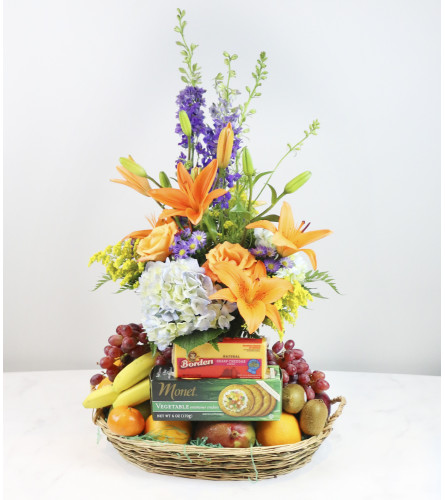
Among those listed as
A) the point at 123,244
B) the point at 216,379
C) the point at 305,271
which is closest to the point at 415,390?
the point at 305,271

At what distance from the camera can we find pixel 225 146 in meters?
1.16

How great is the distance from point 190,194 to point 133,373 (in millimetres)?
400

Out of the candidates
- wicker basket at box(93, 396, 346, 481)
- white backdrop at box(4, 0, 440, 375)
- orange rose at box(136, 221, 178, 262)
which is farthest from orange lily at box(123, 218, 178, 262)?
white backdrop at box(4, 0, 440, 375)

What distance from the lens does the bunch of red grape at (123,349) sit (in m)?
1.33

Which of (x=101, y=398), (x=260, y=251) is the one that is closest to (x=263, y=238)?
(x=260, y=251)

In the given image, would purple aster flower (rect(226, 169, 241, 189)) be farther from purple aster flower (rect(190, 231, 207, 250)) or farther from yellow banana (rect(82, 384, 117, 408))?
yellow banana (rect(82, 384, 117, 408))

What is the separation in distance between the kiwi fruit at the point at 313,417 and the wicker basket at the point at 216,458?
2 cm

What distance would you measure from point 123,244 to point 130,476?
48cm

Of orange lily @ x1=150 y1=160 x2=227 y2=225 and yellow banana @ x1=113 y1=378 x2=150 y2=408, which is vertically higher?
orange lily @ x1=150 y1=160 x2=227 y2=225

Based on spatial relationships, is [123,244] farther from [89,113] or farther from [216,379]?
[89,113]

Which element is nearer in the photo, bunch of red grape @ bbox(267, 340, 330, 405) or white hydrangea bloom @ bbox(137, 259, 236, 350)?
white hydrangea bloom @ bbox(137, 259, 236, 350)

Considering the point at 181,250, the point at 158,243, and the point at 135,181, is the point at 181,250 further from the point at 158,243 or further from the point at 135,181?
the point at 135,181

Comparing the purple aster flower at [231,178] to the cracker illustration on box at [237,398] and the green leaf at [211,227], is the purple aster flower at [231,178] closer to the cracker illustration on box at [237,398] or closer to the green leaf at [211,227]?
the green leaf at [211,227]

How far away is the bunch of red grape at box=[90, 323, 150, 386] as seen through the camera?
1326 mm
